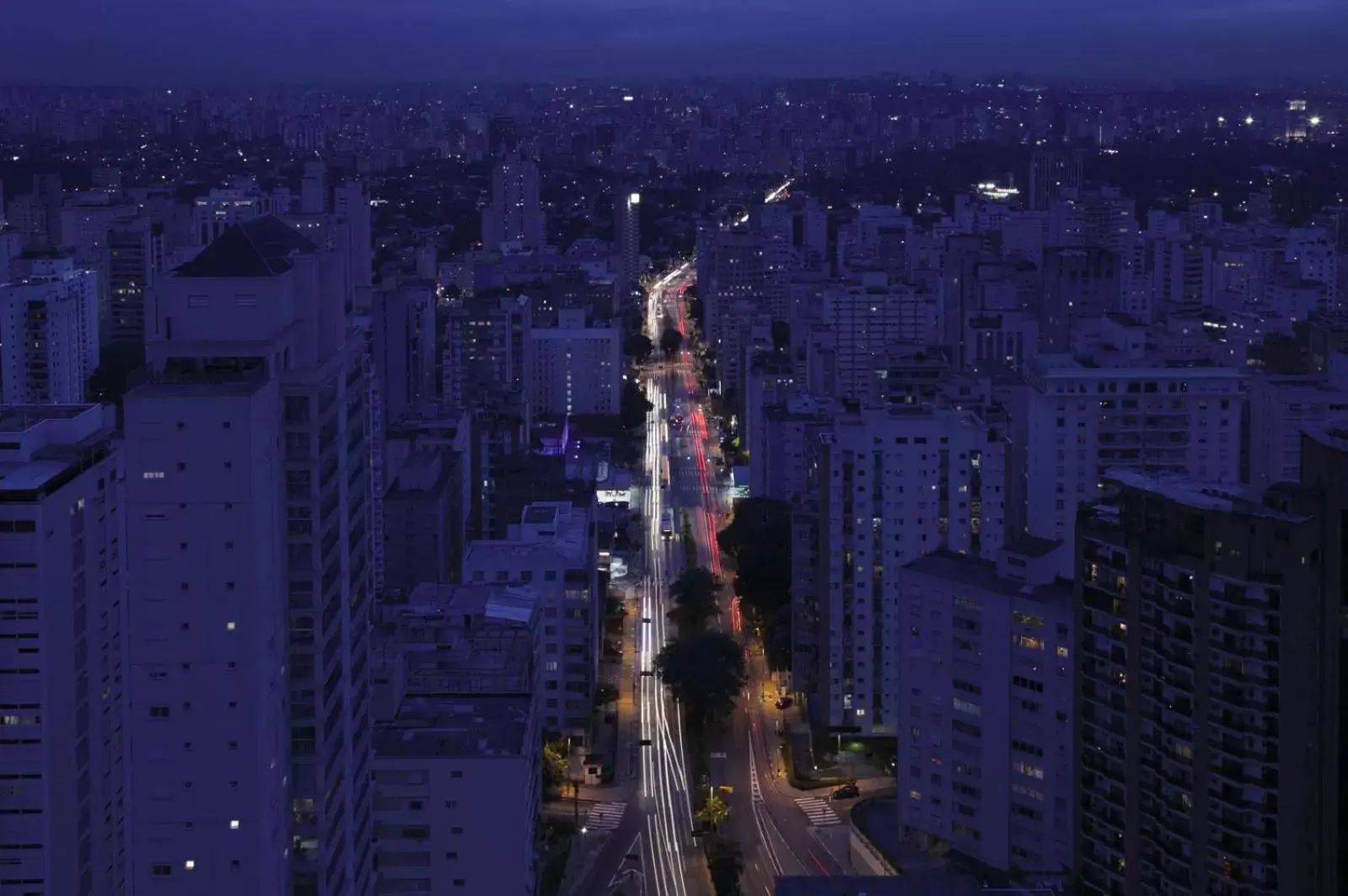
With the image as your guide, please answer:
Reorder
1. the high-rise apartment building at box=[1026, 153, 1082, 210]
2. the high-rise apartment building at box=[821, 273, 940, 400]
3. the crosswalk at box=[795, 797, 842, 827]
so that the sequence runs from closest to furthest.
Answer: the crosswalk at box=[795, 797, 842, 827] < the high-rise apartment building at box=[821, 273, 940, 400] < the high-rise apartment building at box=[1026, 153, 1082, 210]

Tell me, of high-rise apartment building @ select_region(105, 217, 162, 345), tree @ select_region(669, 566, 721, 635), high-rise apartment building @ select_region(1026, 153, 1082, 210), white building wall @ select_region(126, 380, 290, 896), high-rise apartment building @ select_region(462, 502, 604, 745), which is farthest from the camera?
high-rise apartment building @ select_region(1026, 153, 1082, 210)

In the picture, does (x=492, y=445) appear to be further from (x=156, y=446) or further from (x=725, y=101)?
(x=725, y=101)

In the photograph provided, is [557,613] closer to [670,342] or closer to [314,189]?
[670,342]

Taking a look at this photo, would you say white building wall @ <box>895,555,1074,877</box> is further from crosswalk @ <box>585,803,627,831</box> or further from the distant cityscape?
crosswalk @ <box>585,803,627,831</box>

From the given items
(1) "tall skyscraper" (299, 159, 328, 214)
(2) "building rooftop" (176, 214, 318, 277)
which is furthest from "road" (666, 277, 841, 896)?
(1) "tall skyscraper" (299, 159, 328, 214)

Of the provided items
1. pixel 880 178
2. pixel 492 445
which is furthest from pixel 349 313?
pixel 880 178

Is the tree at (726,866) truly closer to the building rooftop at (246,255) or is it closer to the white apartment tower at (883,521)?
the white apartment tower at (883,521)
